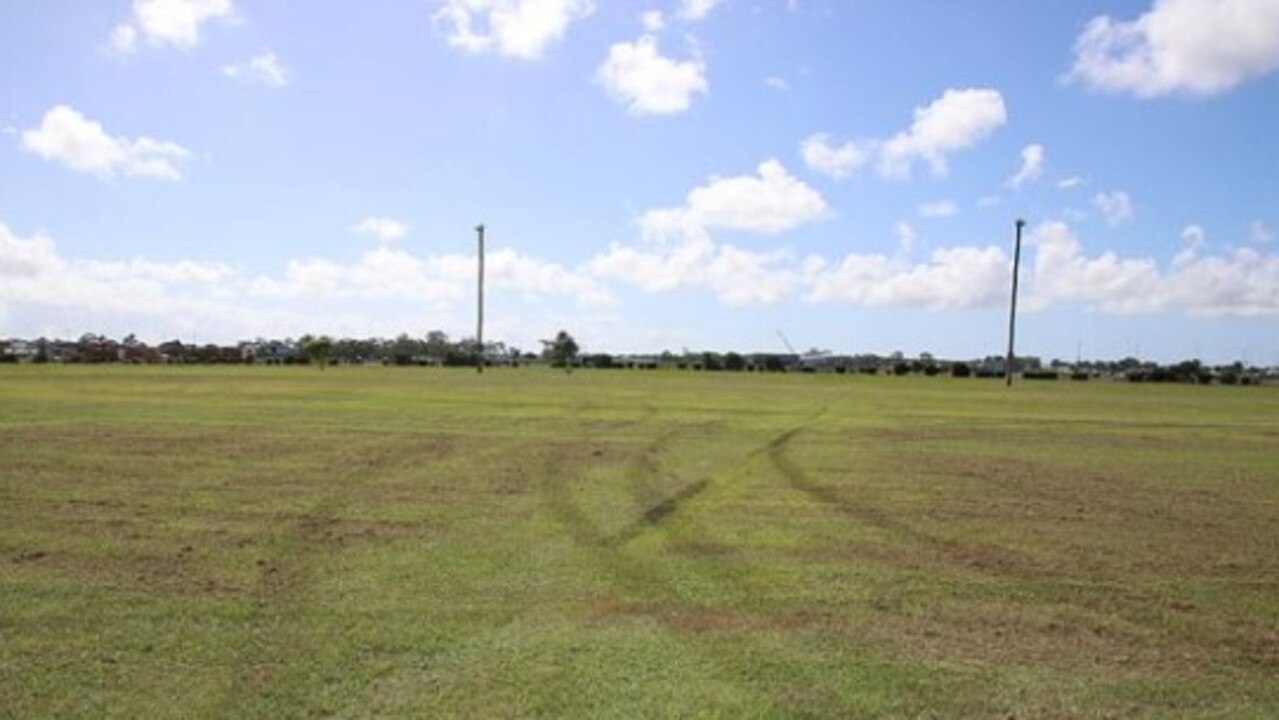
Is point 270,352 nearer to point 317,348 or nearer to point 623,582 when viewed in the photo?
point 317,348

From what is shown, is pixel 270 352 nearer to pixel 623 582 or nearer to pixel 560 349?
pixel 560 349

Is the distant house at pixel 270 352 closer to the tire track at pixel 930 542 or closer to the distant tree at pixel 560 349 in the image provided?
the distant tree at pixel 560 349

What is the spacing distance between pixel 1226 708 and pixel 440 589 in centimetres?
473

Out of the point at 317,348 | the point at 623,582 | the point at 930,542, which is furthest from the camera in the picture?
the point at 317,348

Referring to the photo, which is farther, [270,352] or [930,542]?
[270,352]

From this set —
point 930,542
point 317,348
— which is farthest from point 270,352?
point 930,542

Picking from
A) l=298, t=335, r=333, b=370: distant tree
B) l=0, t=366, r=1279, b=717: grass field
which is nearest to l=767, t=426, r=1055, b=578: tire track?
l=0, t=366, r=1279, b=717: grass field

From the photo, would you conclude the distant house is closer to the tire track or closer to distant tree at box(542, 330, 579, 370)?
distant tree at box(542, 330, 579, 370)

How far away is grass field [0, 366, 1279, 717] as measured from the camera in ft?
17.5

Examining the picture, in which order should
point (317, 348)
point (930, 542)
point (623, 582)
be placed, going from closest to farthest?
1. point (623, 582)
2. point (930, 542)
3. point (317, 348)

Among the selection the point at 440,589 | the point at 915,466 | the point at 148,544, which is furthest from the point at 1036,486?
the point at 148,544

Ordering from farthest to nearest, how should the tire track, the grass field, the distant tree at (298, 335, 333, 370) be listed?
1. the distant tree at (298, 335, 333, 370)
2. the tire track
3. the grass field

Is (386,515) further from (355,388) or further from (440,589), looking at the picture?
(355,388)

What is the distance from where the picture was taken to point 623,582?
7586 millimetres
